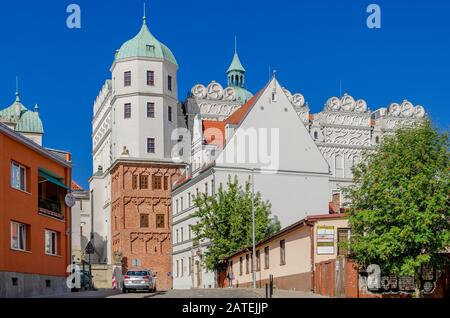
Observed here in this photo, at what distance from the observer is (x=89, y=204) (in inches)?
4432

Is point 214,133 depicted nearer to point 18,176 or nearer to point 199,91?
point 199,91

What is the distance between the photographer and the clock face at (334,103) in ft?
373

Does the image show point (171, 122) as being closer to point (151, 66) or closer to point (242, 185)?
point (151, 66)

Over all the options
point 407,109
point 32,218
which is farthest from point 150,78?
point 32,218

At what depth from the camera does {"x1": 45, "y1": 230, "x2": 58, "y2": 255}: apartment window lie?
48.2 m

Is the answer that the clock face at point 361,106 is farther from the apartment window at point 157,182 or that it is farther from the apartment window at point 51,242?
the apartment window at point 51,242

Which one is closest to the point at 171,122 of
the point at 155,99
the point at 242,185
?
the point at 155,99

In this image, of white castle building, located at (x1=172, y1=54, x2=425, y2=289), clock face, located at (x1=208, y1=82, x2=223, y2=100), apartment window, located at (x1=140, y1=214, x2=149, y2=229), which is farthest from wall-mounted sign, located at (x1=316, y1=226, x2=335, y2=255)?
clock face, located at (x1=208, y1=82, x2=223, y2=100)

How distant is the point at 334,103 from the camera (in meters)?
114

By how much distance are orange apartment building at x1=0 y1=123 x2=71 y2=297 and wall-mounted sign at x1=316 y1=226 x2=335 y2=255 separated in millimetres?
15451

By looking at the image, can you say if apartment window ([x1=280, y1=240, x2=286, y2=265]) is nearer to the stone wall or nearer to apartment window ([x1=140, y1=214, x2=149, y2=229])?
the stone wall
